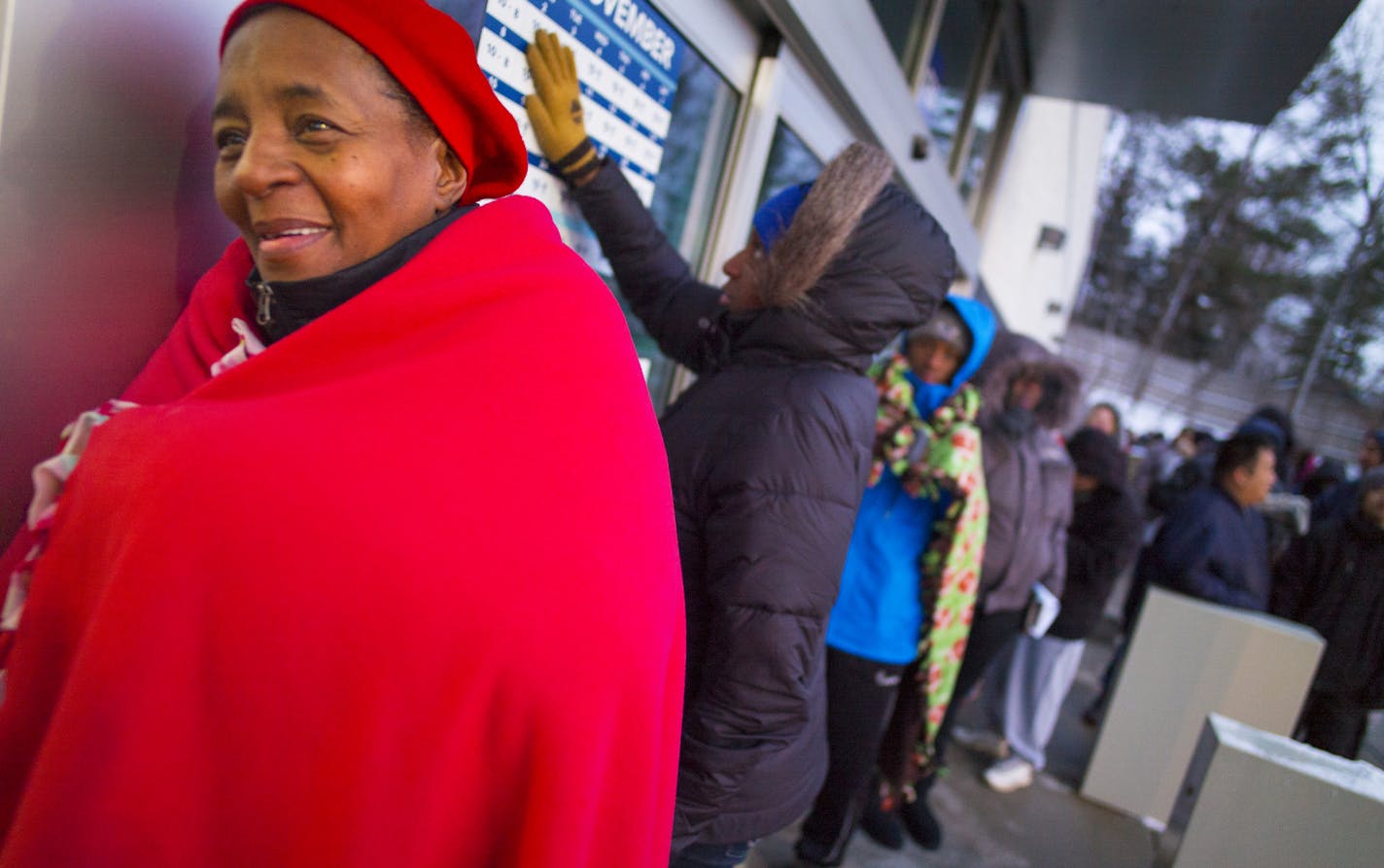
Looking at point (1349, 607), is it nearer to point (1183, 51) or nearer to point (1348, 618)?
point (1348, 618)

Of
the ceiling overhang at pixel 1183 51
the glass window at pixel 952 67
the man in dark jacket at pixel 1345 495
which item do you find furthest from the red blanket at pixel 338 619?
the man in dark jacket at pixel 1345 495

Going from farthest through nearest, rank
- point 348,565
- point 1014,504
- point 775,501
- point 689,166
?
point 1014,504 < point 689,166 < point 775,501 < point 348,565

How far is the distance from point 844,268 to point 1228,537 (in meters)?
3.75

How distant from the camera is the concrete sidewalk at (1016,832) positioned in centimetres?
340

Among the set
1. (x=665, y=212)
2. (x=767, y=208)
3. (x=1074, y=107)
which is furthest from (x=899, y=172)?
(x=1074, y=107)

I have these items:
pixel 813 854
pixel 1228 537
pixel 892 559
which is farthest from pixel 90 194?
pixel 1228 537

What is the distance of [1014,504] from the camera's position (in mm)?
3402

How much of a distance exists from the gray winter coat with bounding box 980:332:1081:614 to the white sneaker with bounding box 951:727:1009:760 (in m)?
1.28

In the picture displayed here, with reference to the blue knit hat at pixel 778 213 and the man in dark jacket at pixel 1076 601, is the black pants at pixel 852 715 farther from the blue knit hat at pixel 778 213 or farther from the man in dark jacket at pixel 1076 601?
the man in dark jacket at pixel 1076 601

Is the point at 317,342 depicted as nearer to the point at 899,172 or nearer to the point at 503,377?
the point at 503,377

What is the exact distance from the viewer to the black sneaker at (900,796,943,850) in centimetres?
354

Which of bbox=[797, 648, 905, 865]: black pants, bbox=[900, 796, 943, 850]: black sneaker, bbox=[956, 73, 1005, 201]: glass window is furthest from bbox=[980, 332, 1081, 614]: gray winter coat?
bbox=[956, 73, 1005, 201]: glass window

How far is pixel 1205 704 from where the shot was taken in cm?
419

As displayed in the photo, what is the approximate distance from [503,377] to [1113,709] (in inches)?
184
